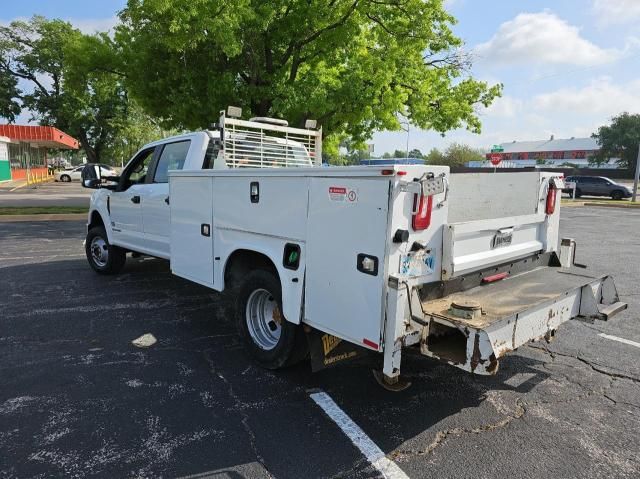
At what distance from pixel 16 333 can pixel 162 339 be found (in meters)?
1.58

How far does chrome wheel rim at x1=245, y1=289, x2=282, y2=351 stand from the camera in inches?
167

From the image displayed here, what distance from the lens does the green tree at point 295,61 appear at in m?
12.3

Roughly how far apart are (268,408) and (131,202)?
4.16 meters

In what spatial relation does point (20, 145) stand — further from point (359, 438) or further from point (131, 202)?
point (359, 438)

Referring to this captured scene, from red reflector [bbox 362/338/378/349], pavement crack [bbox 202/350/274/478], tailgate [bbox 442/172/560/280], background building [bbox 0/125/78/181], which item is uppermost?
background building [bbox 0/125/78/181]

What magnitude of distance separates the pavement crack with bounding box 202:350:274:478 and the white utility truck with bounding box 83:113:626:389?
1.23ft

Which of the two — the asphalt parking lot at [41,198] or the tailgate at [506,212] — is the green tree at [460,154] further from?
the tailgate at [506,212]

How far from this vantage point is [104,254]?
24.8 feet

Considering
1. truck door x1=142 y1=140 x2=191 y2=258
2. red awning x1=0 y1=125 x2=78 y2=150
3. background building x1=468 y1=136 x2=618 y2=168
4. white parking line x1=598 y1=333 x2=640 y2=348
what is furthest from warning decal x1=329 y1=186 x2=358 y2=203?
background building x1=468 y1=136 x2=618 y2=168

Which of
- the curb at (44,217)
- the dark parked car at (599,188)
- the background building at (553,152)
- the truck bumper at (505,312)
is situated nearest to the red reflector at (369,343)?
the truck bumper at (505,312)

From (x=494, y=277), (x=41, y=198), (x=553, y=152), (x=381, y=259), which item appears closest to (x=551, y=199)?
(x=494, y=277)

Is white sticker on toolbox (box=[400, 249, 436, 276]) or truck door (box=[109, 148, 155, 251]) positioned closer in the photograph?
white sticker on toolbox (box=[400, 249, 436, 276])

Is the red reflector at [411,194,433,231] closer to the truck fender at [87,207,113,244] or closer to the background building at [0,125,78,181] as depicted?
the truck fender at [87,207,113,244]

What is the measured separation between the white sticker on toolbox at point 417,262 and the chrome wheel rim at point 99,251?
591cm
